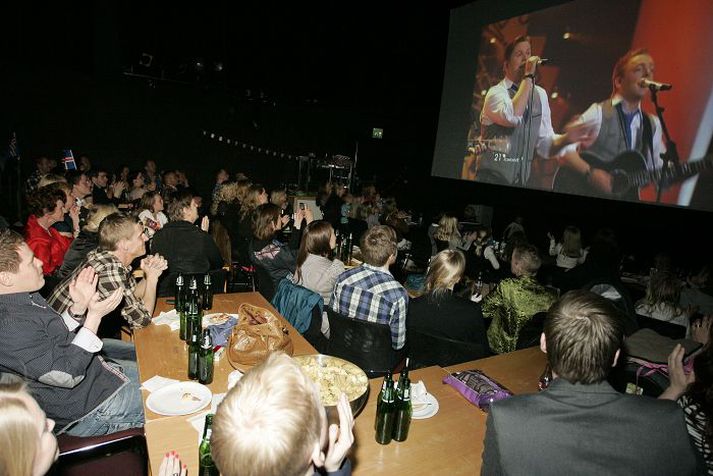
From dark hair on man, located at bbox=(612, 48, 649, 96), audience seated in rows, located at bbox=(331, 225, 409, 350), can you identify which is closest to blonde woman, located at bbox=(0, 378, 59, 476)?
audience seated in rows, located at bbox=(331, 225, 409, 350)

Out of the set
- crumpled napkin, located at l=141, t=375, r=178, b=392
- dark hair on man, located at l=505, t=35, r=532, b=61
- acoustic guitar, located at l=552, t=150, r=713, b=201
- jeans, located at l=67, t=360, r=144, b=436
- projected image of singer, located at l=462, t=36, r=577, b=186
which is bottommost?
jeans, located at l=67, t=360, r=144, b=436

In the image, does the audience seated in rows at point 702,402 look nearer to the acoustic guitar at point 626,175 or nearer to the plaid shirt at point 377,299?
the plaid shirt at point 377,299

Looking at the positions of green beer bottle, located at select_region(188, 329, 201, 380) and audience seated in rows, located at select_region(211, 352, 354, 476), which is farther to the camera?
green beer bottle, located at select_region(188, 329, 201, 380)

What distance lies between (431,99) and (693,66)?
18.9 ft

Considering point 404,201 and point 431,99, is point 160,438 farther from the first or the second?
point 404,201

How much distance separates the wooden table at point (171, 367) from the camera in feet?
4.80

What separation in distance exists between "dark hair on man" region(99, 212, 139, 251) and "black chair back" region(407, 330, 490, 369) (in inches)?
79.1

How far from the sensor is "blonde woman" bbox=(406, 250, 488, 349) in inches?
106

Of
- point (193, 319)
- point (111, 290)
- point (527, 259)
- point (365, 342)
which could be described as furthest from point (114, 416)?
point (527, 259)

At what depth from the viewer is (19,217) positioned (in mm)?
8156

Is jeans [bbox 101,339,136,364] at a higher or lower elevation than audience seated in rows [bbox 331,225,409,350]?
lower

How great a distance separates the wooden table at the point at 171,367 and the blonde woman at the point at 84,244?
107 cm

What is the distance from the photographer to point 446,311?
2719 mm

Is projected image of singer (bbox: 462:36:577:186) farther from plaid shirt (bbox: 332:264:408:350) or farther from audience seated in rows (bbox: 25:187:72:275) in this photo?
audience seated in rows (bbox: 25:187:72:275)
